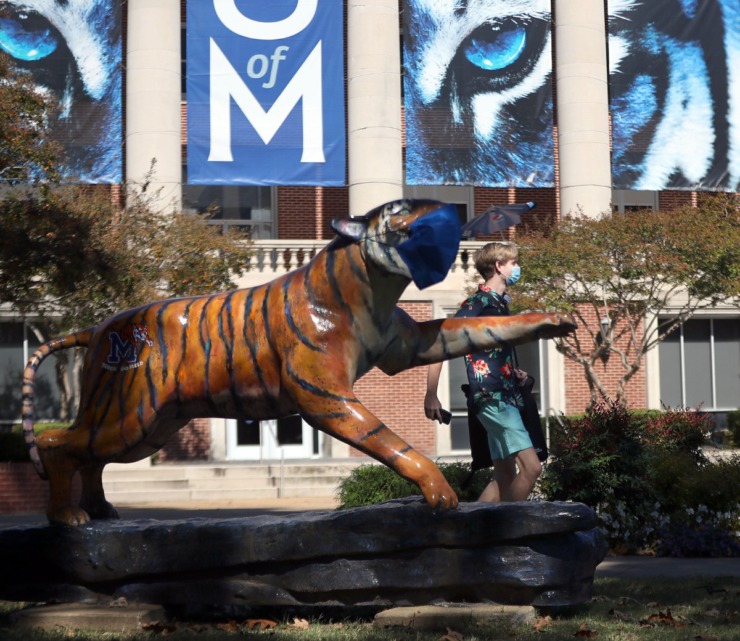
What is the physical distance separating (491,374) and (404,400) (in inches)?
779

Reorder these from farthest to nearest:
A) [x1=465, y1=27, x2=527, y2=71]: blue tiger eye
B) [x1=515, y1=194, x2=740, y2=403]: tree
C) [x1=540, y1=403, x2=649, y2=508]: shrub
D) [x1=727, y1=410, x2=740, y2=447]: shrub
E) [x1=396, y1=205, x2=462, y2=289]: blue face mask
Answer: [x1=465, y1=27, x2=527, y2=71]: blue tiger eye, [x1=727, y1=410, x2=740, y2=447]: shrub, [x1=515, y1=194, x2=740, y2=403]: tree, [x1=540, y1=403, x2=649, y2=508]: shrub, [x1=396, y1=205, x2=462, y2=289]: blue face mask

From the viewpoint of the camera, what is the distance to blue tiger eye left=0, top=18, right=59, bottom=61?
24.8m

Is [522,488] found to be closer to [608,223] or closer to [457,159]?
[608,223]

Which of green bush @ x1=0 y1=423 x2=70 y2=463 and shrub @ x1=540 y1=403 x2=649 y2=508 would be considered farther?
green bush @ x1=0 y1=423 x2=70 y2=463

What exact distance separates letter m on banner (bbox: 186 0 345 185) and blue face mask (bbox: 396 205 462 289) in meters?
19.3

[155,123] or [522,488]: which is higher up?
[155,123]

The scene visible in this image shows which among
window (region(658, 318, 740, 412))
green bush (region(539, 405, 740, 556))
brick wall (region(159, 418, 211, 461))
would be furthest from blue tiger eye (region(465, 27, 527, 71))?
green bush (region(539, 405, 740, 556))

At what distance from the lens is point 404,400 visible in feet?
88.5

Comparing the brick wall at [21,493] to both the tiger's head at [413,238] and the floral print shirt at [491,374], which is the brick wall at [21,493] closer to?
the floral print shirt at [491,374]

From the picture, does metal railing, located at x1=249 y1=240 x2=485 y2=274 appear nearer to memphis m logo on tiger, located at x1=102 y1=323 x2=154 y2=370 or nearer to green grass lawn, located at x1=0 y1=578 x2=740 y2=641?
green grass lawn, located at x1=0 y1=578 x2=740 y2=641

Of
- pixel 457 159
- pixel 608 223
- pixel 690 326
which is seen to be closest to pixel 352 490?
pixel 608 223

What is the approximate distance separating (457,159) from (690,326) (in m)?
8.19

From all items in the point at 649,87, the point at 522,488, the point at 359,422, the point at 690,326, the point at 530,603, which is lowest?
the point at 530,603

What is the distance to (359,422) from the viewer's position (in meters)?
5.95
